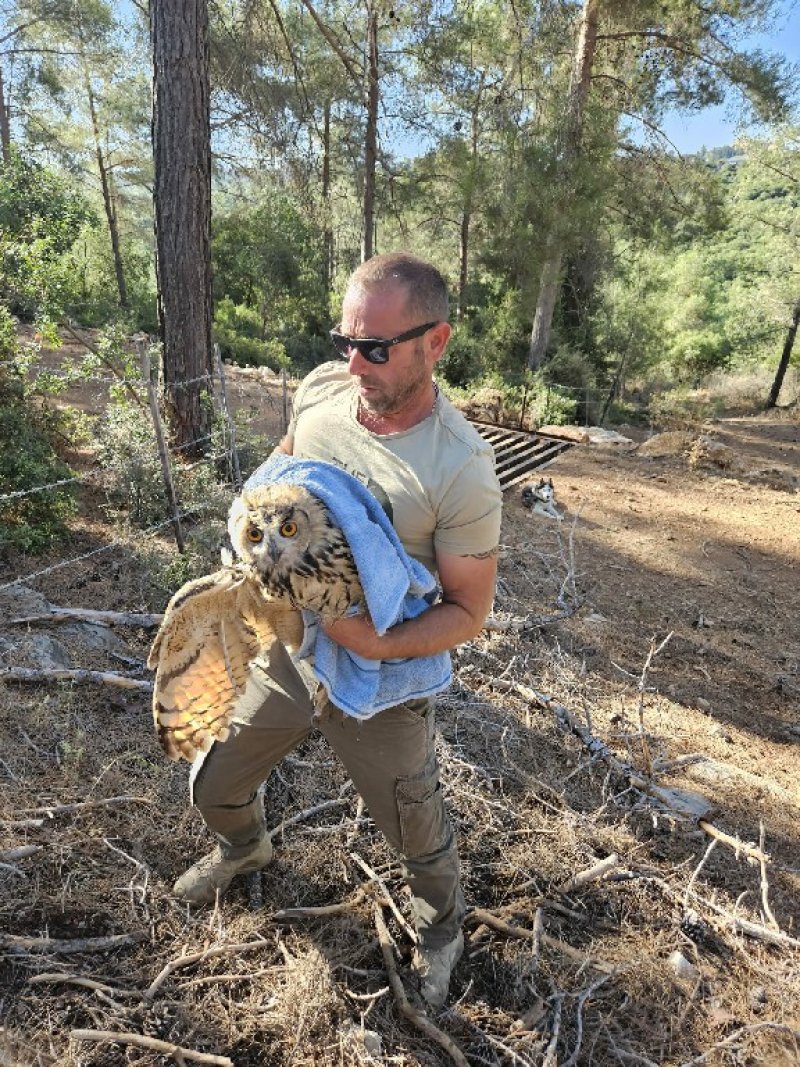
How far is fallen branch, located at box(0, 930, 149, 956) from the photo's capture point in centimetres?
188

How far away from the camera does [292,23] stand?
22.4 feet

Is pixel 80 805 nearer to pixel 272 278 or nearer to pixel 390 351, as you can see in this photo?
pixel 390 351

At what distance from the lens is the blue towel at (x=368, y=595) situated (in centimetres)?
134

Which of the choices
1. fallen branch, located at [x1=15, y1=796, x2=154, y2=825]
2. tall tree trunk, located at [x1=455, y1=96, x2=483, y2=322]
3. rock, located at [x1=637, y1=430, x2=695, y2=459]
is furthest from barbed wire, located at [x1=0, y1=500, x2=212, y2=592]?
tall tree trunk, located at [x1=455, y1=96, x2=483, y2=322]

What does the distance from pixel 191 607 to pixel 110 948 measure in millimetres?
1251

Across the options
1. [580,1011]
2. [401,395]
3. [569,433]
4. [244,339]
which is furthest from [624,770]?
[244,339]

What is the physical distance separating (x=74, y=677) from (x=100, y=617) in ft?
1.90

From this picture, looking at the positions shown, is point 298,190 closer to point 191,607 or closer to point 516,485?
point 516,485

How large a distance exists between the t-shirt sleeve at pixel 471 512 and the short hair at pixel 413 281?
360 millimetres

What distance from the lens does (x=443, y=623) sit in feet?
4.99

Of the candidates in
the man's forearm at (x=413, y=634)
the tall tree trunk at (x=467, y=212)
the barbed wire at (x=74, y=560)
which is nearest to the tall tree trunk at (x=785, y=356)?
the tall tree trunk at (x=467, y=212)

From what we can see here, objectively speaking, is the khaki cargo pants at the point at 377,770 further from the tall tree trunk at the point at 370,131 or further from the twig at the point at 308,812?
the tall tree trunk at the point at 370,131

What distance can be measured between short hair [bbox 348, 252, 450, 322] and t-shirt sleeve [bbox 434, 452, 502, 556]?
1.18ft

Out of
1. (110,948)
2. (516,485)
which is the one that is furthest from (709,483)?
(110,948)
